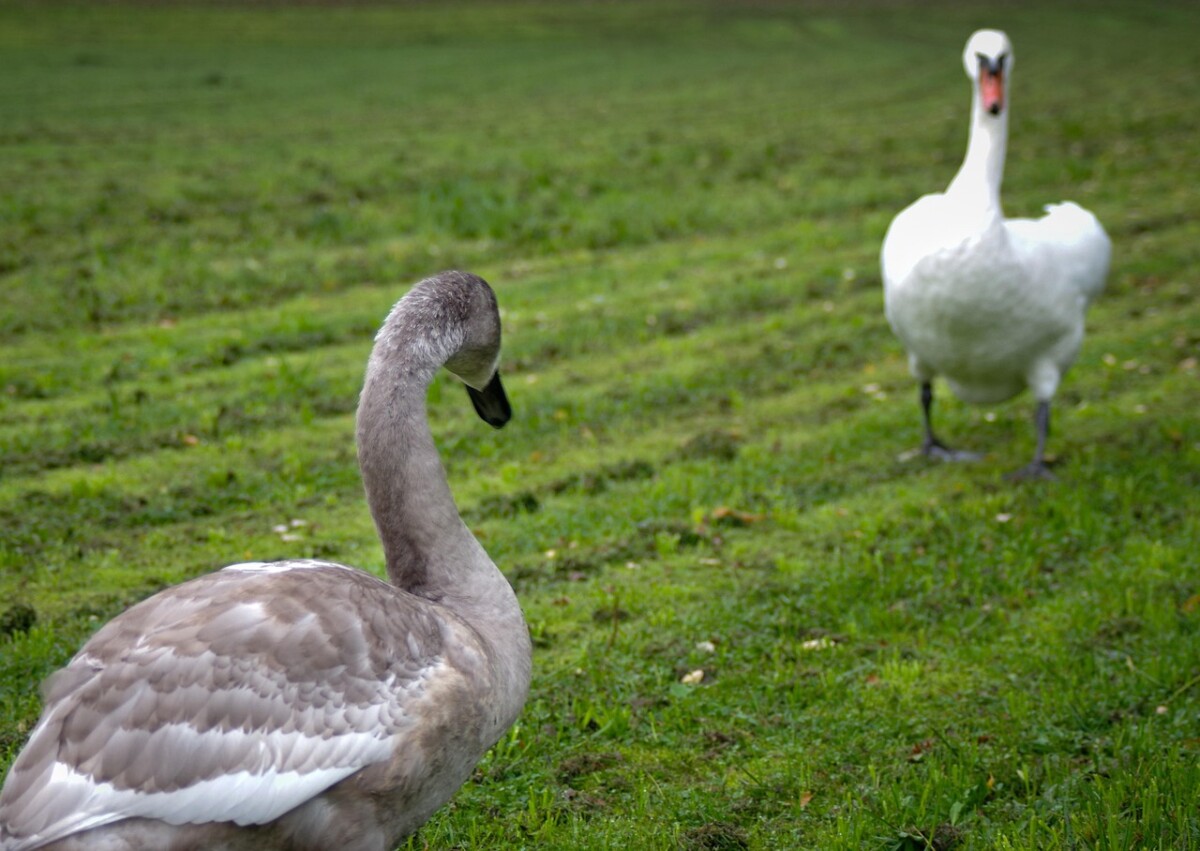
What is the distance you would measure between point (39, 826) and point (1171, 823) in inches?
131

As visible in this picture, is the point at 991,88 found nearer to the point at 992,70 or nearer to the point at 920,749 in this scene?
the point at 992,70

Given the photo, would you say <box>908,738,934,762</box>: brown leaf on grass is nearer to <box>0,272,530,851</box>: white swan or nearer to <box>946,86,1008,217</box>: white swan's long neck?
<box>0,272,530,851</box>: white swan

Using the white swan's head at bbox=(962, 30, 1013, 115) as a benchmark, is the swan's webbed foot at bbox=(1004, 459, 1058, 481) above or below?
below

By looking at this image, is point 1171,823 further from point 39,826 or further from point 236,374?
point 236,374

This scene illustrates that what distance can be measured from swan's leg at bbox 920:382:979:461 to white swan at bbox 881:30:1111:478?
0.01 m

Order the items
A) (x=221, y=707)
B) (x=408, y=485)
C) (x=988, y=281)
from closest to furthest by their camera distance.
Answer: (x=221, y=707), (x=408, y=485), (x=988, y=281)

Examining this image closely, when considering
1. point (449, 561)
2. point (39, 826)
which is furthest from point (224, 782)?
point (449, 561)

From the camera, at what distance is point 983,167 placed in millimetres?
7902

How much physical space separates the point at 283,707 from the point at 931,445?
5857 mm

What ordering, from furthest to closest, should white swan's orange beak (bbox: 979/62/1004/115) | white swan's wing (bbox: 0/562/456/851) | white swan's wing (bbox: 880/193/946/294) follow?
white swan's orange beak (bbox: 979/62/1004/115), white swan's wing (bbox: 880/193/946/294), white swan's wing (bbox: 0/562/456/851)

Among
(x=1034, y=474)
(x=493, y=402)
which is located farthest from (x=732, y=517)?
(x=493, y=402)

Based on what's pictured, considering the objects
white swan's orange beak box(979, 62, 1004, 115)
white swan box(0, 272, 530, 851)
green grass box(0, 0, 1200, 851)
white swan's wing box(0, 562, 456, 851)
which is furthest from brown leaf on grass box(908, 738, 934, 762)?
white swan's orange beak box(979, 62, 1004, 115)

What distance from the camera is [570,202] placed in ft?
46.1

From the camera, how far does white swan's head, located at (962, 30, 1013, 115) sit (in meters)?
8.12
